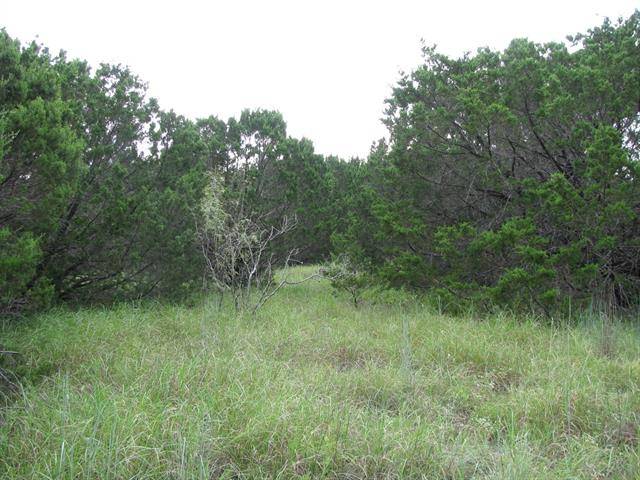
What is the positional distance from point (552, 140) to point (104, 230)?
20.2 ft

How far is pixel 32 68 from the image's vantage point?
13.1ft

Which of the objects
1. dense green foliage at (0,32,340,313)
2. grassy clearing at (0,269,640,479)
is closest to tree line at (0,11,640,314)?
dense green foliage at (0,32,340,313)

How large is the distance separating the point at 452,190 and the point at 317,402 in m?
5.32

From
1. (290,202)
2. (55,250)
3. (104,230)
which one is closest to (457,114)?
(290,202)

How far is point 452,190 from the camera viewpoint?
7621 millimetres

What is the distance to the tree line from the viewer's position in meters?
5.75

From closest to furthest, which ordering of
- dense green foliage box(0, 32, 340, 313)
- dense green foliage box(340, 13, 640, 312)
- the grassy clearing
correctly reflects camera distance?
1. the grassy clearing
2. dense green foliage box(0, 32, 340, 313)
3. dense green foliage box(340, 13, 640, 312)

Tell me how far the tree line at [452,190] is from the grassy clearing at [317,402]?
0.98 m

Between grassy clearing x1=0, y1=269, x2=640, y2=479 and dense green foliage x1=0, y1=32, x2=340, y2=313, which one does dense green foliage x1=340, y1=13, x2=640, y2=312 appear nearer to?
grassy clearing x1=0, y1=269, x2=640, y2=479

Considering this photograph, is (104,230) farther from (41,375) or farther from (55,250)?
(41,375)

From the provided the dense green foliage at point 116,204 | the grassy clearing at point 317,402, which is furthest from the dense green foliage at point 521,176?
the dense green foliage at point 116,204

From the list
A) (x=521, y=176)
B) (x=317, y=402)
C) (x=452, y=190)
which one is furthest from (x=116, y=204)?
(x=521, y=176)

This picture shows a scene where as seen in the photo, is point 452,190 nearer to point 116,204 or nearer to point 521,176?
point 521,176

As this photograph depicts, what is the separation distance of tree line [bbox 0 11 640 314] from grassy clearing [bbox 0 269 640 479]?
0.98 meters
